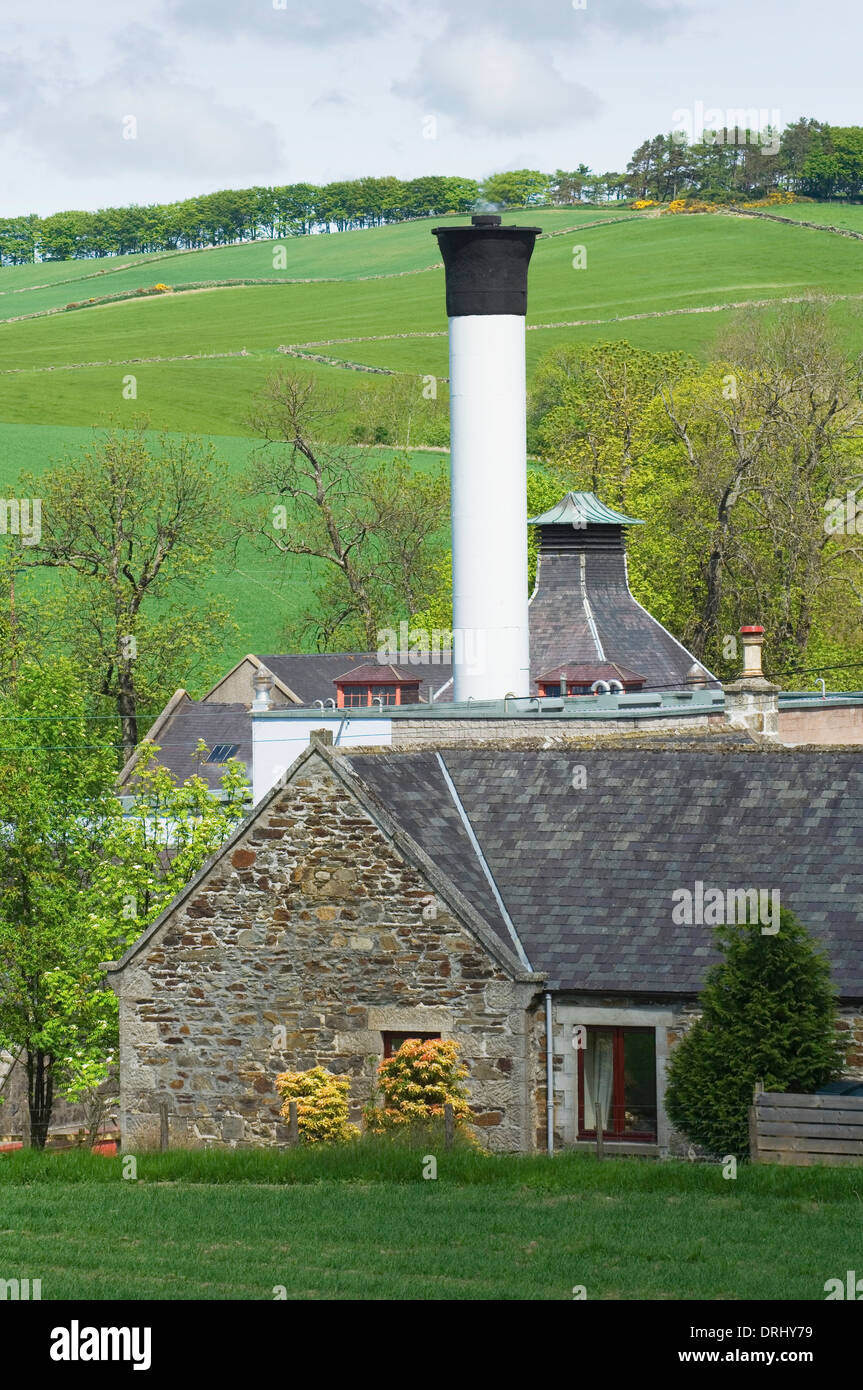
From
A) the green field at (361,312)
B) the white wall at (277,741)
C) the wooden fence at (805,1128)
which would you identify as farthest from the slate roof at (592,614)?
the green field at (361,312)

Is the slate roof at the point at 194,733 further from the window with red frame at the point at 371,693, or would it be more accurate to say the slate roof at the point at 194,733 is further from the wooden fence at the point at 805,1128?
the wooden fence at the point at 805,1128

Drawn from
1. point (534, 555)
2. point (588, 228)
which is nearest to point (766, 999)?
point (534, 555)

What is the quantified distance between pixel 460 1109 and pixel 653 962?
3105mm

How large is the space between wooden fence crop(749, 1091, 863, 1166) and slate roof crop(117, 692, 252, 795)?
39.8 m

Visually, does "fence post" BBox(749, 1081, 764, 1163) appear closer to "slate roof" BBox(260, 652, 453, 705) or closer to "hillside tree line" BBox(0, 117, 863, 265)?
"slate roof" BBox(260, 652, 453, 705)

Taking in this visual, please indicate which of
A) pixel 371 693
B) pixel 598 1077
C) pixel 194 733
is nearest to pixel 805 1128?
pixel 598 1077

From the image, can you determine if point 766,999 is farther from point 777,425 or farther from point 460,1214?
point 777,425

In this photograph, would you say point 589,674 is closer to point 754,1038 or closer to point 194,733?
point 194,733

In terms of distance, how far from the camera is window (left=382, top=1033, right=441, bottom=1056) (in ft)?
78.9

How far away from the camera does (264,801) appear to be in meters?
24.5

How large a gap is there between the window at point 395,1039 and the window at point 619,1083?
1.96 metres

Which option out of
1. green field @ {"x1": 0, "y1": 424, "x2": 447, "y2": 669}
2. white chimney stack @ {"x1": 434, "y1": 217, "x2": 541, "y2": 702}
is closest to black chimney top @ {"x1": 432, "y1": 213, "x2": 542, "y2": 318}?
white chimney stack @ {"x1": 434, "y1": 217, "x2": 541, "y2": 702}

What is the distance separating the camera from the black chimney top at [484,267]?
40.6 m
